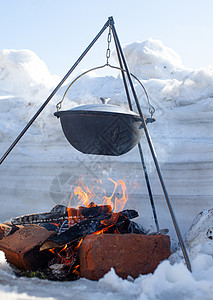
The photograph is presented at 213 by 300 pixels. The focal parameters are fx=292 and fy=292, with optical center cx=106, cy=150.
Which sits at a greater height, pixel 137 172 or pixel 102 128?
pixel 102 128

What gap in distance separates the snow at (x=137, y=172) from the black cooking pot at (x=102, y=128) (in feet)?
3.05

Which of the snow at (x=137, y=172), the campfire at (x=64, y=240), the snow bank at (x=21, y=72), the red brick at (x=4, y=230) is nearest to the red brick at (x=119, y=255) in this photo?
the campfire at (x=64, y=240)

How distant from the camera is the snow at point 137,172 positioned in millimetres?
1686

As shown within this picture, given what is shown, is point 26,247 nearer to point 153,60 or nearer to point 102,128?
point 102,128

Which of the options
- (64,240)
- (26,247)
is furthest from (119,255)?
(26,247)

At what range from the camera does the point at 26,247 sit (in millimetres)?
2176

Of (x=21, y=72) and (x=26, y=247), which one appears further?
(x=21, y=72)

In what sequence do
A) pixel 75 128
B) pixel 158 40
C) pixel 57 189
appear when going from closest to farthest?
→ 1. pixel 75 128
2. pixel 57 189
3. pixel 158 40

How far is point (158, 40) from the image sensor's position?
24.0 feet

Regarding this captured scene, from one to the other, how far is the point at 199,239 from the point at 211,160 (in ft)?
5.38

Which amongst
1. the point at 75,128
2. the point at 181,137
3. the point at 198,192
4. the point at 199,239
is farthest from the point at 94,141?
the point at 181,137

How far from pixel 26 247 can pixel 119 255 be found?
70 cm

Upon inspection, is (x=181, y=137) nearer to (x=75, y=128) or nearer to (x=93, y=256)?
(x=75, y=128)

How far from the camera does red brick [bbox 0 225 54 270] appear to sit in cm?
212
